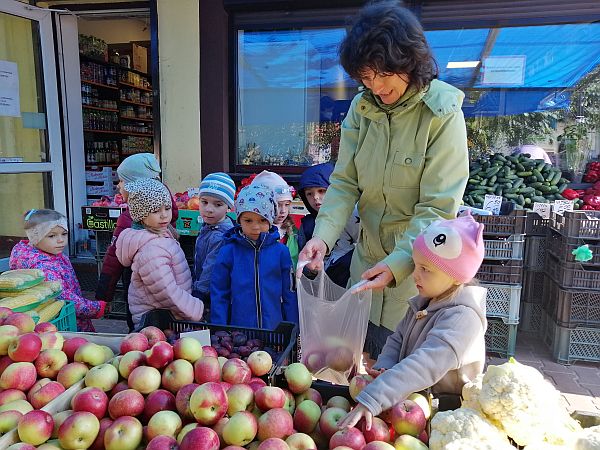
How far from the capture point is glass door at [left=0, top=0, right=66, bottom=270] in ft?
18.4

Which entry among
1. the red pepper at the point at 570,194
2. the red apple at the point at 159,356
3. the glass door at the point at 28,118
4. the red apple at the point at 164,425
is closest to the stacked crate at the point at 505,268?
the red pepper at the point at 570,194

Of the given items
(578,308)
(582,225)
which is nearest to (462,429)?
(582,225)

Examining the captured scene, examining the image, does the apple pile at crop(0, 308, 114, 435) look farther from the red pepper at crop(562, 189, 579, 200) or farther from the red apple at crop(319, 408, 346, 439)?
the red pepper at crop(562, 189, 579, 200)

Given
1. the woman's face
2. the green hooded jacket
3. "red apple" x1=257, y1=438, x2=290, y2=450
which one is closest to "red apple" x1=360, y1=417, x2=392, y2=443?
"red apple" x1=257, y1=438, x2=290, y2=450

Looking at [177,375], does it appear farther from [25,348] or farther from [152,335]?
[25,348]

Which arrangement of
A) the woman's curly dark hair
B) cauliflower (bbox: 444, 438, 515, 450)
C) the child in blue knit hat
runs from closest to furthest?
cauliflower (bbox: 444, 438, 515, 450), the woman's curly dark hair, the child in blue knit hat

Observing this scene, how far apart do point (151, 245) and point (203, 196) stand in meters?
0.77

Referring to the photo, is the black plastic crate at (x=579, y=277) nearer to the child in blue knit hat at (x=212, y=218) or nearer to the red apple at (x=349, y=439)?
the child in blue knit hat at (x=212, y=218)

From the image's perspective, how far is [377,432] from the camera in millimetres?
1327

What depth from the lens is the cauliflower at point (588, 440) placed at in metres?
1.19

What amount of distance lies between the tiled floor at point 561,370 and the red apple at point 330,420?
247cm

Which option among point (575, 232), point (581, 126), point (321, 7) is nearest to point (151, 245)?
point (575, 232)

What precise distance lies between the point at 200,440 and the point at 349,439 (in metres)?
0.40

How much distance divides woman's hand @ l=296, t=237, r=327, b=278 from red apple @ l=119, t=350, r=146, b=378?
719 millimetres
